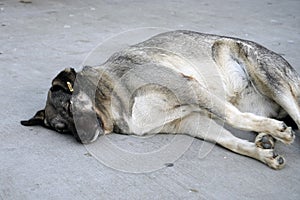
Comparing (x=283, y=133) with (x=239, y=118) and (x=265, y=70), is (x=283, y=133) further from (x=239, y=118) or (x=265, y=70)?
(x=265, y=70)

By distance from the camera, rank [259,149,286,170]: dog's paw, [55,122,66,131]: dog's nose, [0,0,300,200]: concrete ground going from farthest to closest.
Result: [55,122,66,131]: dog's nose, [259,149,286,170]: dog's paw, [0,0,300,200]: concrete ground

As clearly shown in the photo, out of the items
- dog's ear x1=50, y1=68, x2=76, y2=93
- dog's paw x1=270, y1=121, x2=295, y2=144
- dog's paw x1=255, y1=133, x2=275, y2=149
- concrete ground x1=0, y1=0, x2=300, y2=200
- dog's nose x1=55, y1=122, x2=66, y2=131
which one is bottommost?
concrete ground x1=0, y1=0, x2=300, y2=200

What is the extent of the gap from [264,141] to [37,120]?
5.31 ft

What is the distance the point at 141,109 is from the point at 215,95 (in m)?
0.57

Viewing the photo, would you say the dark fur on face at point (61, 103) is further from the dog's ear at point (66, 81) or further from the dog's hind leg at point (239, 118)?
the dog's hind leg at point (239, 118)

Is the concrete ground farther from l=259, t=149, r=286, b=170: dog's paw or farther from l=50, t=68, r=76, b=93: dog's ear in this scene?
l=50, t=68, r=76, b=93: dog's ear

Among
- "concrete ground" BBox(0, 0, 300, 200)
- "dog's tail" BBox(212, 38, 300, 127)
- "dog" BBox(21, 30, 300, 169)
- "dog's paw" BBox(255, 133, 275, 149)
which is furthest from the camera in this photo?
"dog's tail" BBox(212, 38, 300, 127)

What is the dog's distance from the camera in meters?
3.89

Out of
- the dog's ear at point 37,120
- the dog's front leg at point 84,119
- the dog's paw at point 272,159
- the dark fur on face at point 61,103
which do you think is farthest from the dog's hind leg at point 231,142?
the dog's ear at point 37,120

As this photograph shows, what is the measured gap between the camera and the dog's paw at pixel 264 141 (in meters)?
3.78

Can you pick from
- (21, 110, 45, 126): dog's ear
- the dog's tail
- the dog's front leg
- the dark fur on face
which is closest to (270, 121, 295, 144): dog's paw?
the dog's tail

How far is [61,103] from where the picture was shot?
12.7ft

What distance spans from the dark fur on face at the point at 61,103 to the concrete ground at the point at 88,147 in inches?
5.4

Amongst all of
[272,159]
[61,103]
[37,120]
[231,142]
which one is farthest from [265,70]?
[37,120]
